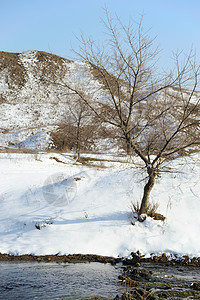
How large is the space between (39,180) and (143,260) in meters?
6.61

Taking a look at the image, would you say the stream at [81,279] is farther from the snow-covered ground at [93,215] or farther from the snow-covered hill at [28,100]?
the snow-covered hill at [28,100]

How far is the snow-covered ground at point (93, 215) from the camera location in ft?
24.6

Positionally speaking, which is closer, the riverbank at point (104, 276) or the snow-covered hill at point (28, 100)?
the riverbank at point (104, 276)

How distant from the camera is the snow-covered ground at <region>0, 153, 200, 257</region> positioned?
7.48 metres

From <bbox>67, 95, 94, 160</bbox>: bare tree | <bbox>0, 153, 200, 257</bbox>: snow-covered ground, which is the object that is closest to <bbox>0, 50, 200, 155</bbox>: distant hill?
<bbox>67, 95, 94, 160</bbox>: bare tree

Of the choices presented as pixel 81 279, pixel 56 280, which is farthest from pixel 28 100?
pixel 81 279

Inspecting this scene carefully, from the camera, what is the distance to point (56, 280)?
18.6 feet

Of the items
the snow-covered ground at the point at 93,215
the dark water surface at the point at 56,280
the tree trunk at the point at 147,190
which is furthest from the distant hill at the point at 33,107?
the dark water surface at the point at 56,280

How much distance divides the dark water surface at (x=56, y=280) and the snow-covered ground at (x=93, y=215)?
0.74 m

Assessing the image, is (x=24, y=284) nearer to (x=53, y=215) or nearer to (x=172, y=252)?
A: (x=53, y=215)

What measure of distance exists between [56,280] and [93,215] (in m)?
3.40

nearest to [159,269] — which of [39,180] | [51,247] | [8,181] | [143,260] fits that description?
[143,260]

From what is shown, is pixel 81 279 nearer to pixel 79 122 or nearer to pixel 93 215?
pixel 93 215

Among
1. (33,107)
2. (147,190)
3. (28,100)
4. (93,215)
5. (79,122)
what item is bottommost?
(93,215)
